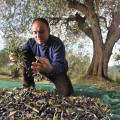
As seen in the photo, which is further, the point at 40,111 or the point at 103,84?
the point at 103,84

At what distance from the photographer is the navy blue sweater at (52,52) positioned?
301 centimetres

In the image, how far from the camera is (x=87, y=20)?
850 cm

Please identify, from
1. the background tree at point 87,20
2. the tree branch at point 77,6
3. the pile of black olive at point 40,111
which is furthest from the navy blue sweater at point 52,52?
the tree branch at point 77,6

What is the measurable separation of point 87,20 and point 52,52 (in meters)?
5.57

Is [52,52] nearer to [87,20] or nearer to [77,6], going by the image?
[77,6]

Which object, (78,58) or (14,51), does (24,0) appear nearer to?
(14,51)

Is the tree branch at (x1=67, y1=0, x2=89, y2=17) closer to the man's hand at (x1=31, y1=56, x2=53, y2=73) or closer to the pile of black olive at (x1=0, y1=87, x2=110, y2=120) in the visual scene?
the man's hand at (x1=31, y1=56, x2=53, y2=73)

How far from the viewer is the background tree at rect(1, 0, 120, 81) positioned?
661 centimetres

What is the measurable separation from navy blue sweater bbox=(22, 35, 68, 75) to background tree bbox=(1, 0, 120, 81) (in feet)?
7.46

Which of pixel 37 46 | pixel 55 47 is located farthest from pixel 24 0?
pixel 55 47

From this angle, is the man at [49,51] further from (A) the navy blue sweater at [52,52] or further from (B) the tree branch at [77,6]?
(B) the tree branch at [77,6]

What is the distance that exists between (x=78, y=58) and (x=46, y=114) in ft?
29.8

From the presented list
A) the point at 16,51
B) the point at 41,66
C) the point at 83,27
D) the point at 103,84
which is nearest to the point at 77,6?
the point at 83,27

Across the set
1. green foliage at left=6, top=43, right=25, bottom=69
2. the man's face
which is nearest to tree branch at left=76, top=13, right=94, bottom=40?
the man's face
